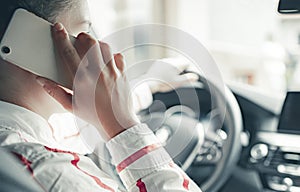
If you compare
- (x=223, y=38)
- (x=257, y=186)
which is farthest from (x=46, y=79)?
(x=223, y=38)

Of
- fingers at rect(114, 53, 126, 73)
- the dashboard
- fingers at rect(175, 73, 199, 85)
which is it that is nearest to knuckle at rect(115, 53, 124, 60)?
fingers at rect(114, 53, 126, 73)

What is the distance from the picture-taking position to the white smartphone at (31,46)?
66cm

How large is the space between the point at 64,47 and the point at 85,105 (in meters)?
0.08

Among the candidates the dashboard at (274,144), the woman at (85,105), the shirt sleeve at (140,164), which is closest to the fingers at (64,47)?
the woman at (85,105)

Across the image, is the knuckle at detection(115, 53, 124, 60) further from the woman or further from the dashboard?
the dashboard

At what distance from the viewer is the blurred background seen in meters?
0.94

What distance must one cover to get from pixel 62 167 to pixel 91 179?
1.6 inches

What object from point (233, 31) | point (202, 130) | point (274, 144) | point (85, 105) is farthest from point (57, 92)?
point (233, 31)

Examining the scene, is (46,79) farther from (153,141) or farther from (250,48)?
(250,48)

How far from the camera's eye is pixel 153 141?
27.2 inches

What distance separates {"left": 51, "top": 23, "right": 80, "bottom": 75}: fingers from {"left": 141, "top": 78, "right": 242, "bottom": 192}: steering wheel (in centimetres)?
25

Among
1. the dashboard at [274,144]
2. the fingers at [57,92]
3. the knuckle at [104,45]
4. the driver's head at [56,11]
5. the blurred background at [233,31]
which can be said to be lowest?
the dashboard at [274,144]

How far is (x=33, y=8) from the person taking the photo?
2.22 feet

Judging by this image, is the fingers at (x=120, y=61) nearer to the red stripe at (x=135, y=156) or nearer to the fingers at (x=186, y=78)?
the red stripe at (x=135, y=156)
